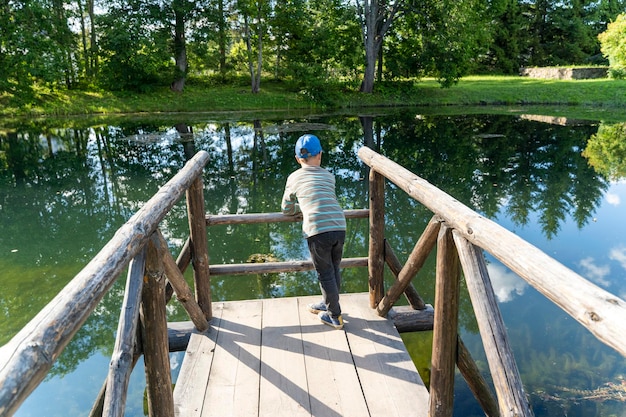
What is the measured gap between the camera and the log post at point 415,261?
2894 mm

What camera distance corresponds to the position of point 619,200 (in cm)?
992

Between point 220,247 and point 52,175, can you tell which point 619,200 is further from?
point 52,175

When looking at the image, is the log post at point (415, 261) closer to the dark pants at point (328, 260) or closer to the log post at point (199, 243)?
the dark pants at point (328, 260)

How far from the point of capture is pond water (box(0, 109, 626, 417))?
15.2 ft

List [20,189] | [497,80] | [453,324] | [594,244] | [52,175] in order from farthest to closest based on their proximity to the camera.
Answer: [497,80]
[52,175]
[20,189]
[594,244]
[453,324]

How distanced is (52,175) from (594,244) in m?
12.3

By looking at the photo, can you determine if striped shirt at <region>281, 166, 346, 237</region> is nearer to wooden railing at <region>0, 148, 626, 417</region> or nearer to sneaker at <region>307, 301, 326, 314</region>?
wooden railing at <region>0, 148, 626, 417</region>

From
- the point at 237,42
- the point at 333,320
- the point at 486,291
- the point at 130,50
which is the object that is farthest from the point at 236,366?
the point at 237,42

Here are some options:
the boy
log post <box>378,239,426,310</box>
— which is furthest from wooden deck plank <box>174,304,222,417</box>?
log post <box>378,239,426,310</box>

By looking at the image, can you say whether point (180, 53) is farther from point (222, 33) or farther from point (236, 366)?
point (236, 366)

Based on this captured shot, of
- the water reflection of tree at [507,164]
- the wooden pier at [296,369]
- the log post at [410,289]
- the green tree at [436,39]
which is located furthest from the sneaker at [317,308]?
the green tree at [436,39]

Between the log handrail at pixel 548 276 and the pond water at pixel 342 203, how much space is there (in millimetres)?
2255

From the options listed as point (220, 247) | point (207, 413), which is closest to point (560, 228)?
point (220, 247)

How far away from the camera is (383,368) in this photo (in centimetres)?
341
